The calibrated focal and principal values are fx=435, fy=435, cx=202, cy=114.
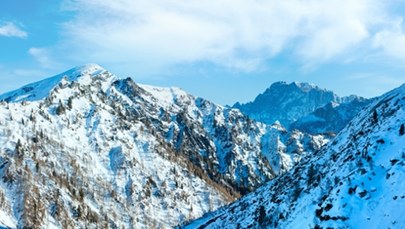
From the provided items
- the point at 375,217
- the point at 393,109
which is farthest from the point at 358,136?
the point at 375,217

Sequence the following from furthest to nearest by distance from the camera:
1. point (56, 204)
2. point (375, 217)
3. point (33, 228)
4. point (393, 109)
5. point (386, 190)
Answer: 1. point (56, 204)
2. point (33, 228)
3. point (393, 109)
4. point (386, 190)
5. point (375, 217)

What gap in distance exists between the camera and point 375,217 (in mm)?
34469

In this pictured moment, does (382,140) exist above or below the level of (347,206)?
above

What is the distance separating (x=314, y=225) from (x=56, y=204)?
180 m

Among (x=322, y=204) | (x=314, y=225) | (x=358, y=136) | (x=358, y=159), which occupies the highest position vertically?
(x=358, y=136)

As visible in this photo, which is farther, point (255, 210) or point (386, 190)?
point (255, 210)

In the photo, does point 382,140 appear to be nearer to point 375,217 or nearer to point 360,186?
point 360,186

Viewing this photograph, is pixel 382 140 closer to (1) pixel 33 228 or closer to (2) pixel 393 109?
(2) pixel 393 109

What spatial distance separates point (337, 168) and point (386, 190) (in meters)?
16.9

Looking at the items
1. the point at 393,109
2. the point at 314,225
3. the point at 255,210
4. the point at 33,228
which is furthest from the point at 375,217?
the point at 33,228

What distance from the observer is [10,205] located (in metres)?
183

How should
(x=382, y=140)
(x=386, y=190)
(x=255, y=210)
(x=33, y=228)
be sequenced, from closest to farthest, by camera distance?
(x=386, y=190) → (x=382, y=140) → (x=255, y=210) → (x=33, y=228)

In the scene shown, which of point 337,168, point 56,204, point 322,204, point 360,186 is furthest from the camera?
point 56,204

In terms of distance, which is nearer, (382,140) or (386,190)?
(386,190)
